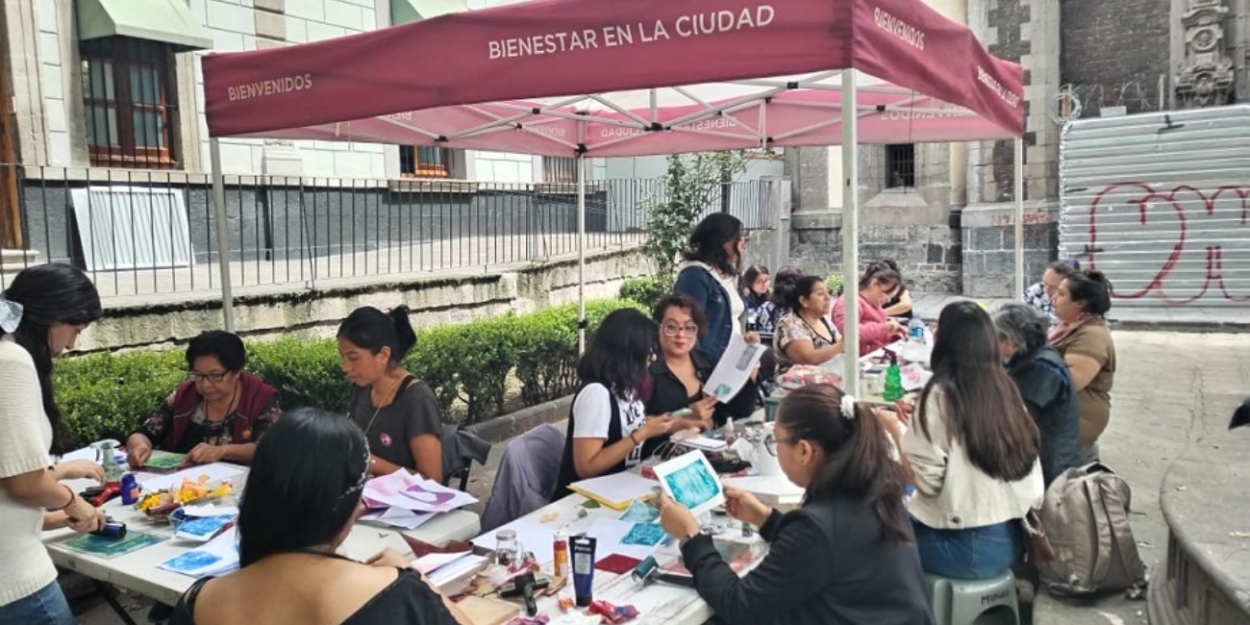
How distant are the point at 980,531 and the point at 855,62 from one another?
5.73 feet

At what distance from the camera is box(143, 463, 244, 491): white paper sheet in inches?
136

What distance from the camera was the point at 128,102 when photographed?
10469 mm

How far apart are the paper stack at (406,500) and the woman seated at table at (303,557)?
135 cm

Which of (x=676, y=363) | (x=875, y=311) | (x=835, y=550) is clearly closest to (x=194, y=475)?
(x=676, y=363)

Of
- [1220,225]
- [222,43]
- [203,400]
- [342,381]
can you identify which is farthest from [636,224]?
[203,400]

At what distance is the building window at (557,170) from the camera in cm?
1762

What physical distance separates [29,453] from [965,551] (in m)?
3.00

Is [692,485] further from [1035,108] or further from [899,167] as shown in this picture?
[899,167]

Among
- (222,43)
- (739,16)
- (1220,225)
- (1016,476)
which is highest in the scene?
(222,43)

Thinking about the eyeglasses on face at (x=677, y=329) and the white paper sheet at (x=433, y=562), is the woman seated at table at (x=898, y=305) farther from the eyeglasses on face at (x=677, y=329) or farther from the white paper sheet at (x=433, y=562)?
the white paper sheet at (x=433, y=562)

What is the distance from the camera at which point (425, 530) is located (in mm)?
2988

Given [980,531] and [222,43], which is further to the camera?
[222,43]

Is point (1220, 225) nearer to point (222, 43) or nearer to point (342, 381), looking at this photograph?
point (342, 381)

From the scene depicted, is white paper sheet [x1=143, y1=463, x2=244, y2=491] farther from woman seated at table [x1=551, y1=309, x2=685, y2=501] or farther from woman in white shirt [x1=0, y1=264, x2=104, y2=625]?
woman seated at table [x1=551, y1=309, x2=685, y2=501]
